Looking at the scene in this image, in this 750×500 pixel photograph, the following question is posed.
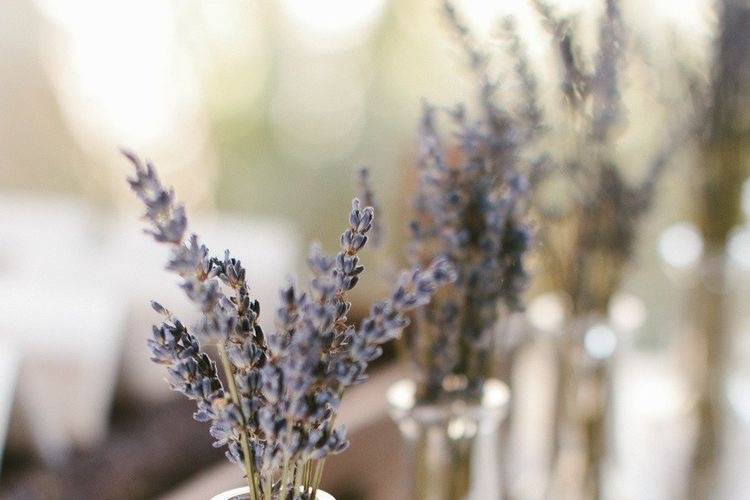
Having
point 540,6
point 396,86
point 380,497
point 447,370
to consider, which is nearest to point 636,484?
point 380,497

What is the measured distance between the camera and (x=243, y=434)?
1.85 feet

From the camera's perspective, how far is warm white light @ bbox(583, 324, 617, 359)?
1182mm

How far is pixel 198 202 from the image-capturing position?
15.7 feet

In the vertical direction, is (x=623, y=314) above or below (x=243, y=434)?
above

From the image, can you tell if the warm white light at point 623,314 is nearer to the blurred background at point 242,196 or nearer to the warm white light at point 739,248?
the blurred background at point 242,196

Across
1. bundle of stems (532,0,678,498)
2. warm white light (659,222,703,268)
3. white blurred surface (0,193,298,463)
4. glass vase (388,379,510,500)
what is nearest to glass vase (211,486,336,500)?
glass vase (388,379,510,500)

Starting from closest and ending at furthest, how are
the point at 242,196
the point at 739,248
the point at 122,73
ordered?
the point at 739,248, the point at 122,73, the point at 242,196

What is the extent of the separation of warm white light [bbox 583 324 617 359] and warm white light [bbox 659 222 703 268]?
475mm

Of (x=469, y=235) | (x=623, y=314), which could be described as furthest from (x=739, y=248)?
(x=469, y=235)

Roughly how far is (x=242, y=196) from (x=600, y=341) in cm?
384

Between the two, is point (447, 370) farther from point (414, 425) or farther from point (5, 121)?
point (5, 121)

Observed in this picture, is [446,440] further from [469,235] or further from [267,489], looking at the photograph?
[267,489]

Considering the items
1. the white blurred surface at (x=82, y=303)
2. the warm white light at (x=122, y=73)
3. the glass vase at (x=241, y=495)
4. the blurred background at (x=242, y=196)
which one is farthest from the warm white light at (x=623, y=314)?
the warm white light at (x=122, y=73)

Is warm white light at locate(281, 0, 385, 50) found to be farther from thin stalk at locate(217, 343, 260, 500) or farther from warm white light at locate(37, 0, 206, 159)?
thin stalk at locate(217, 343, 260, 500)
